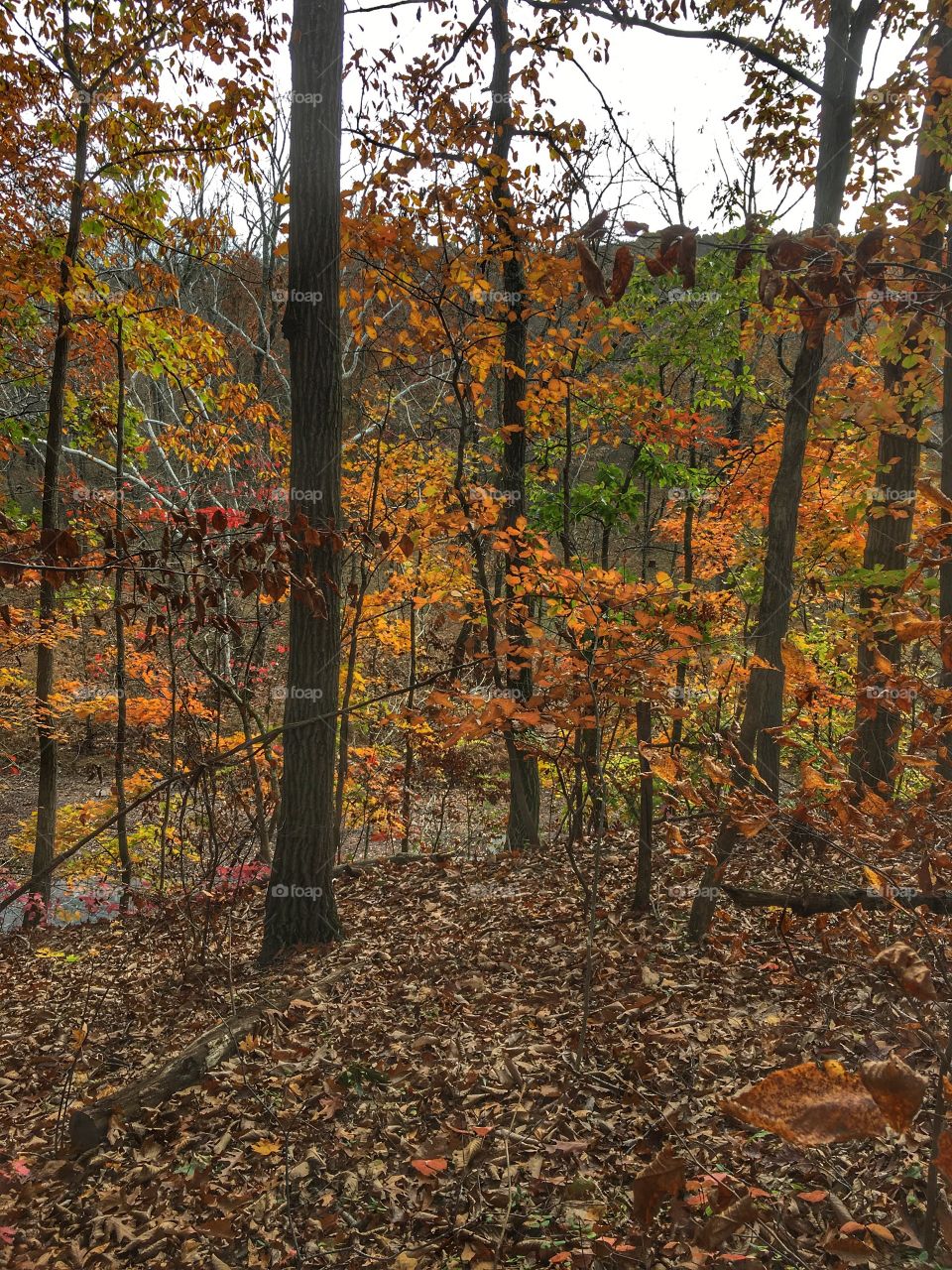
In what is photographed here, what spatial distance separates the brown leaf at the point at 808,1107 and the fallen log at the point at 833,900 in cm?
265

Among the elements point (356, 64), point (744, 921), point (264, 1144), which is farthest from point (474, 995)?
point (356, 64)

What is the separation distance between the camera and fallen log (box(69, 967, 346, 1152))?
12.2 ft

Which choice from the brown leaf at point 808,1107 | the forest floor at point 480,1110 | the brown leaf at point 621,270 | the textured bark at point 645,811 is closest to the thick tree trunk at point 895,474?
the textured bark at point 645,811

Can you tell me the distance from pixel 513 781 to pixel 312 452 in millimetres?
4676

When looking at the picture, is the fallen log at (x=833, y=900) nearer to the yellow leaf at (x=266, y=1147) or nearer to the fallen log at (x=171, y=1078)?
the yellow leaf at (x=266, y=1147)

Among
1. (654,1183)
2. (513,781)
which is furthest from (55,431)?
(654,1183)

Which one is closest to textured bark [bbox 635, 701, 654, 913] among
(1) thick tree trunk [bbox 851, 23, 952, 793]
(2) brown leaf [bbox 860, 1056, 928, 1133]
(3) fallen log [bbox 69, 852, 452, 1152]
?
(1) thick tree trunk [bbox 851, 23, 952, 793]

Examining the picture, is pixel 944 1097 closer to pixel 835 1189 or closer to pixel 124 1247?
pixel 835 1189

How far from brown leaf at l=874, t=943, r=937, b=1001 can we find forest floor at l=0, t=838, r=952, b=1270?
507mm

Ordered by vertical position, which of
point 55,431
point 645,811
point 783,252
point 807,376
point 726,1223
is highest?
point 807,376

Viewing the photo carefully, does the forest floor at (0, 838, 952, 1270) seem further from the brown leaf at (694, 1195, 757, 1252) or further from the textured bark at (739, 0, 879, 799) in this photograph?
the textured bark at (739, 0, 879, 799)

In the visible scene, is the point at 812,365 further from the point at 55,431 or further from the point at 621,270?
the point at 55,431

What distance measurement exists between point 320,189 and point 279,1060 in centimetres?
561

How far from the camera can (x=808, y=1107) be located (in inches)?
46.3
